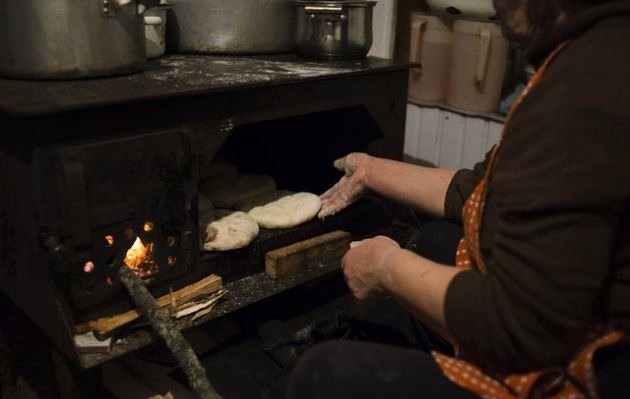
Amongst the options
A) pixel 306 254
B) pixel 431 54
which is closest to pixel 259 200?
pixel 306 254

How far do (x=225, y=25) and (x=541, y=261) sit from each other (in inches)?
45.3

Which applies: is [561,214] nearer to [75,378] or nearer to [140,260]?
[140,260]

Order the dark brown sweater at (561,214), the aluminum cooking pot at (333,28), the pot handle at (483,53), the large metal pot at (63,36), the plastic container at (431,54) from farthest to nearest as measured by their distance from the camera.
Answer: the plastic container at (431,54) → the pot handle at (483,53) → the aluminum cooking pot at (333,28) → the large metal pot at (63,36) → the dark brown sweater at (561,214)

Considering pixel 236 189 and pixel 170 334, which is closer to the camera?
pixel 170 334

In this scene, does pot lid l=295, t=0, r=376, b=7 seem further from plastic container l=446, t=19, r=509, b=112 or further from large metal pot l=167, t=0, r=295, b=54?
plastic container l=446, t=19, r=509, b=112

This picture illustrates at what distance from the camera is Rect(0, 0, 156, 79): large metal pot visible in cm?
122

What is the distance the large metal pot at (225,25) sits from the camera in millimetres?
1699

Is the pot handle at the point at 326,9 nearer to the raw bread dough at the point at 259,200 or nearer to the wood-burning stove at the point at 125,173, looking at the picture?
the wood-burning stove at the point at 125,173

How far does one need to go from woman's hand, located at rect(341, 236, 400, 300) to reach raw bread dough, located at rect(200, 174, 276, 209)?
620 millimetres

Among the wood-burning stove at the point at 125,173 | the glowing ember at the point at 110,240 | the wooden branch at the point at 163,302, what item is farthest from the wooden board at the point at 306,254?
the glowing ember at the point at 110,240

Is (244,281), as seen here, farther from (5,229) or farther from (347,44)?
(347,44)

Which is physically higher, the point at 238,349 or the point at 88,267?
the point at 88,267

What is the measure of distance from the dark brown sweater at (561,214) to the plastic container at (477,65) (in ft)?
4.12

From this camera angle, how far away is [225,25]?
1708 millimetres
